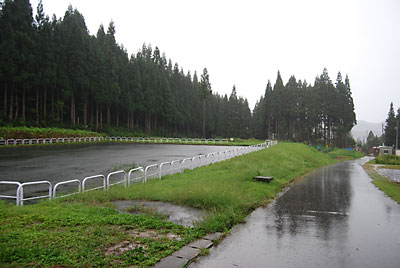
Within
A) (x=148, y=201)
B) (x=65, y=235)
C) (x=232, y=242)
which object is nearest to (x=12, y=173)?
(x=148, y=201)

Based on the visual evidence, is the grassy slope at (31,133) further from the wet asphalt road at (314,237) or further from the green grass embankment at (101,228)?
the wet asphalt road at (314,237)

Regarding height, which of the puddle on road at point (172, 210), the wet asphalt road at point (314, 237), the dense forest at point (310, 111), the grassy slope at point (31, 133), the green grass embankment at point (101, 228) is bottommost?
the wet asphalt road at point (314, 237)

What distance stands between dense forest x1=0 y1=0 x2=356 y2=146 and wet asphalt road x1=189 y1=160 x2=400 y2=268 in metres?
34.3

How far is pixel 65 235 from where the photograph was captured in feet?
15.6

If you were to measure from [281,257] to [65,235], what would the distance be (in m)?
3.50

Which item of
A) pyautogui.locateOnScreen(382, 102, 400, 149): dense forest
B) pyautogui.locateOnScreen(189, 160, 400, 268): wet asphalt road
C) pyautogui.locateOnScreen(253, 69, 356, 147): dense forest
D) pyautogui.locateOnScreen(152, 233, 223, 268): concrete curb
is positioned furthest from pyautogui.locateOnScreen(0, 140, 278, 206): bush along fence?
pyautogui.locateOnScreen(382, 102, 400, 149): dense forest

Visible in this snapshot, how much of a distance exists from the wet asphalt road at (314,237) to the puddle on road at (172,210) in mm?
969

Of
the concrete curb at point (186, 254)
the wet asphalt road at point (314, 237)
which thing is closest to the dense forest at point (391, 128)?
the wet asphalt road at point (314, 237)

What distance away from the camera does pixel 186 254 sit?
4426 millimetres

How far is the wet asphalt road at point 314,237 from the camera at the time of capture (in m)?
4.38

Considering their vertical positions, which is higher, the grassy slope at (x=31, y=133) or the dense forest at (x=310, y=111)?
the dense forest at (x=310, y=111)

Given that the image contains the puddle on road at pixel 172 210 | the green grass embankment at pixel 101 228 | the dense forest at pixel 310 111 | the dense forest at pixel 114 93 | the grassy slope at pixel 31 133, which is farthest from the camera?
the dense forest at pixel 310 111

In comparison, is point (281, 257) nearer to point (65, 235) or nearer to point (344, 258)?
point (344, 258)

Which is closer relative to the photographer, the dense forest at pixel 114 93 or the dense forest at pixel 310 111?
the dense forest at pixel 114 93
